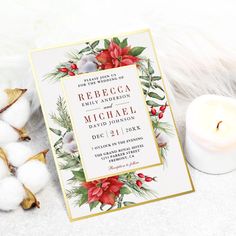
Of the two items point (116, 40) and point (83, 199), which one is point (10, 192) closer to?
point (83, 199)

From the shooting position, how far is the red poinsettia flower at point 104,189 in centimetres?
82

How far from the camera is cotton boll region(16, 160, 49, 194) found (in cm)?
80

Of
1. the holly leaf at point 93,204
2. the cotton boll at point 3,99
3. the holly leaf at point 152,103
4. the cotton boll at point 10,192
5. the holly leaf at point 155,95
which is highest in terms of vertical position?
the cotton boll at point 3,99

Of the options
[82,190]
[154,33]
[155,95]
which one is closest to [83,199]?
[82,190]

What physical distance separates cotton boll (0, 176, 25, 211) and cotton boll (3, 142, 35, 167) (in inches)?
1.2

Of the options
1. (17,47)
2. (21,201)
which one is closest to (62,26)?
(17,47)

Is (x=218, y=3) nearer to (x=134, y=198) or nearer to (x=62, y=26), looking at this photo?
(x=62, y=26)

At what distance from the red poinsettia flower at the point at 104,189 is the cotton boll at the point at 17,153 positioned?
0.34 feet

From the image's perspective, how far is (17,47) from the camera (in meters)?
0.95

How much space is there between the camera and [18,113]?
34.4 inches

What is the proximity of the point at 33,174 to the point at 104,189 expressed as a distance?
0.11 metres

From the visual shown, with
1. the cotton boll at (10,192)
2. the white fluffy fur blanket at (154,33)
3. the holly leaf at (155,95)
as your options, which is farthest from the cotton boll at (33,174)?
the holly leaf at (155,95)

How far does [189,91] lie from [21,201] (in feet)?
1.24

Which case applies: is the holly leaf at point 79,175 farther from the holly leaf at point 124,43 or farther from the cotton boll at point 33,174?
the holly leaf at point 124,43
